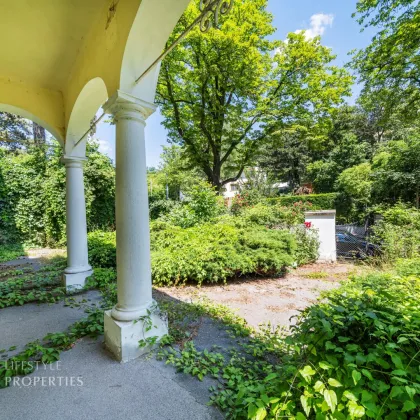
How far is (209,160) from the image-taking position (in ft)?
33.1

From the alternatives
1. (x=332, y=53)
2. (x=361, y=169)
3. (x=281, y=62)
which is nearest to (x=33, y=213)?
(x=281, y=62)

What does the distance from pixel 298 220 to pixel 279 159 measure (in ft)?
46.2

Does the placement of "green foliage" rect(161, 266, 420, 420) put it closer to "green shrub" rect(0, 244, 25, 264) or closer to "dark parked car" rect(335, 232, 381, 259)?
"dark parked car" rect(335, 232, 381, 259)

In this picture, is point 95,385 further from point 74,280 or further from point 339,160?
point 339,160

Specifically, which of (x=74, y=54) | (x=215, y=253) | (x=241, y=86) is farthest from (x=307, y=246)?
(x=241, y=86)

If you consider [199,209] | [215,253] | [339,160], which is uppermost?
A: [339,160]

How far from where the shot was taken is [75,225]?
11.7 feet

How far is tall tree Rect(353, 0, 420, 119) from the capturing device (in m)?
5.62

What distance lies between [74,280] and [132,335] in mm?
2218

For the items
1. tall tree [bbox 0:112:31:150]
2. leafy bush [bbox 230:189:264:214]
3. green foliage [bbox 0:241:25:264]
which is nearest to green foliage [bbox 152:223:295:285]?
leafy bush [bbox 230:189:264:214]

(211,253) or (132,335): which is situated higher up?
(211,253)

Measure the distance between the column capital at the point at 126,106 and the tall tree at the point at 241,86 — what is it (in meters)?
7.20

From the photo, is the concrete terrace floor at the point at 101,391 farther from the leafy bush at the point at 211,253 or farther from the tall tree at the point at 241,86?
the tall tree at the point at 241,86

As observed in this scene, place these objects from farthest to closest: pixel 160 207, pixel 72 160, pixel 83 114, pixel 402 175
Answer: pixel 160 207
pixel 402 175
pixel 72 160
pixel 83 114
